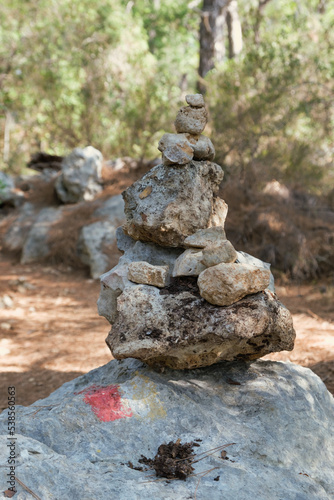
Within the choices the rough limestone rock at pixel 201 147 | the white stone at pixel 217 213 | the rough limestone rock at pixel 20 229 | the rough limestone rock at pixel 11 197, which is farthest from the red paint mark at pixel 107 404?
the rough limestone rock at pixel 11 197

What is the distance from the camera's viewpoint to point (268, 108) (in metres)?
8.13

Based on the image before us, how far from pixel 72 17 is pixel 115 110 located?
4178mm

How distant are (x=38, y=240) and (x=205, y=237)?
661 cm

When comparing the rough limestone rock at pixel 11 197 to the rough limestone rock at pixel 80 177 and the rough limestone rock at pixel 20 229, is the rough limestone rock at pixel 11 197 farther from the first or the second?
the rough limestone rock at pixel 80 177

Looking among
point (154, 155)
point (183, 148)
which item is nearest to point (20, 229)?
point (154, 155)

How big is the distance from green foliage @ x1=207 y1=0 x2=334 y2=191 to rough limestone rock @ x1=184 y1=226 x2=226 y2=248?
5.16m

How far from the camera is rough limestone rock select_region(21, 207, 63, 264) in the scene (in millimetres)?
8664

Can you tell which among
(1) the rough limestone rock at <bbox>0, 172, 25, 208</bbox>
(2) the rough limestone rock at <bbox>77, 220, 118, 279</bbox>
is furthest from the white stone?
(1) the rough limestone rock at <bbox>0, 172, 25, 208</bbox>

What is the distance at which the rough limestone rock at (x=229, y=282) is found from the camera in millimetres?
2410

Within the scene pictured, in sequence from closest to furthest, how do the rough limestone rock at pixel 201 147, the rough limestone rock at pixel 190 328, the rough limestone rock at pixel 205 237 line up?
the rough limestone rock at pixel 190 328, the rough limestone rock at pixel 205 237, the rough limestone rock at pixel 201 147

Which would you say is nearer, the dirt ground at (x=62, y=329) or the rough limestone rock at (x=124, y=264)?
the rough limestone rock at (x=124, y=264)

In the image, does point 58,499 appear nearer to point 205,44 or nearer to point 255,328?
point 255,328

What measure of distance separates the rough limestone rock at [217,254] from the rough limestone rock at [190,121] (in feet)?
2.88

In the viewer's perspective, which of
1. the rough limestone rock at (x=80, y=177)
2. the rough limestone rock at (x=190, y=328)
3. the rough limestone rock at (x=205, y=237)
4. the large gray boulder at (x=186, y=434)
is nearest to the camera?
the large gray boulder at (x=186, y=434)
